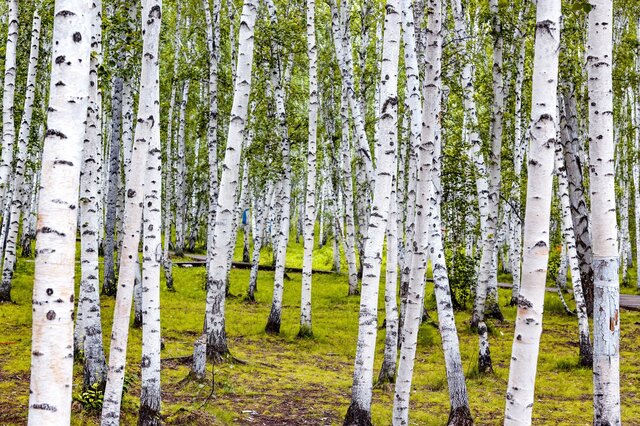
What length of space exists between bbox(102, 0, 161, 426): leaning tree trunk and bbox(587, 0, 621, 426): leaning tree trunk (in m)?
4.78

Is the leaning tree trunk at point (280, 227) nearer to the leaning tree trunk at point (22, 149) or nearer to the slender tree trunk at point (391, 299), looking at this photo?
the slender tree trunk at point (391, 299)

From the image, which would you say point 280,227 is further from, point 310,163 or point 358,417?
point 358,417

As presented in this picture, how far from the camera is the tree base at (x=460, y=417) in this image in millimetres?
8438

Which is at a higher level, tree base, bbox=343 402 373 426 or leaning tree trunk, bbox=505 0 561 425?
leaning tree trunk, bbox=505 0 561 425

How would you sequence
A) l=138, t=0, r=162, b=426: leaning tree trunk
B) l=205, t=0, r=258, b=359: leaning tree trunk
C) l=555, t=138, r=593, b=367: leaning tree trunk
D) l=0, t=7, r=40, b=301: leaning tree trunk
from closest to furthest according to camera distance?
1. l=138, t=0, r=162, b=426: leaning tree trunk
2. l=205, t=0, r=258, b=359: leaning tree trunk
3. l=555, t=138, r=593, b=367: leaning tree trunk
4. l=0, t=7, r=40, b=301: leaning tree trunk

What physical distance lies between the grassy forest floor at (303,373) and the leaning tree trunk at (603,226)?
A: 4.20 meters

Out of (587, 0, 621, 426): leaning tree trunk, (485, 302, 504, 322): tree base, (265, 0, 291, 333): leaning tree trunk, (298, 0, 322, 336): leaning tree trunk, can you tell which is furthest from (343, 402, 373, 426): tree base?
(485, 302, 504, 322): tree base

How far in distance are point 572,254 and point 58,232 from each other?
1164 centimetres

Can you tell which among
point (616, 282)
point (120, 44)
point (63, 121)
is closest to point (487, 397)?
point (616, 282)

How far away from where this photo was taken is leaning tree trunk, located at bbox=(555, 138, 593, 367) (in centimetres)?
1236

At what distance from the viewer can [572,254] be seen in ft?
41.2

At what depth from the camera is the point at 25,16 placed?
1789cm

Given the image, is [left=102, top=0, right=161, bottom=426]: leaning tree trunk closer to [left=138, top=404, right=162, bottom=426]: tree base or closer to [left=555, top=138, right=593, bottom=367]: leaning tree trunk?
[left=138, top=404, right=162, bottom=426]: tree base

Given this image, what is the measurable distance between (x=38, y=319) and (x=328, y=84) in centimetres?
2497
